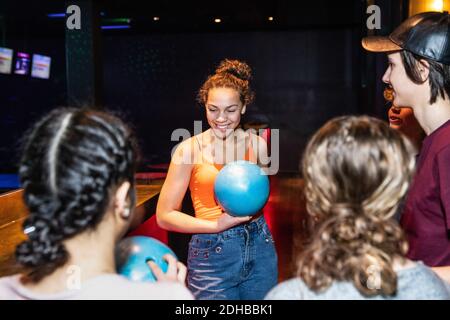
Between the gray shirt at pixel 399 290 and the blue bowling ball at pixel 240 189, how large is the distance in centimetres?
75

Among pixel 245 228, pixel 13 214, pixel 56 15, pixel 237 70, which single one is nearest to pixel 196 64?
pixel 56 15

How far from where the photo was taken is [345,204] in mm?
947

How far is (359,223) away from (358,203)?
0.04 m

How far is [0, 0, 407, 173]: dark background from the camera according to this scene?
Answer: 946cm

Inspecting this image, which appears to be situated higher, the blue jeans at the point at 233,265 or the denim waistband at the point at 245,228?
the denim waistband at the point at 245,228

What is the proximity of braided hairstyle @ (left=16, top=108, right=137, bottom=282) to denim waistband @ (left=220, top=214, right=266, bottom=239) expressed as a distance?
93 cm

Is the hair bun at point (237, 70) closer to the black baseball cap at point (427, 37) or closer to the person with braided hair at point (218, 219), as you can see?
the person with braided hair at point (218, 219)

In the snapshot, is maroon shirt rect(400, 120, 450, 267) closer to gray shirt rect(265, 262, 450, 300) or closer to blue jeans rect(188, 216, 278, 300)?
gray shirt rect(265, 262, 450, 300)

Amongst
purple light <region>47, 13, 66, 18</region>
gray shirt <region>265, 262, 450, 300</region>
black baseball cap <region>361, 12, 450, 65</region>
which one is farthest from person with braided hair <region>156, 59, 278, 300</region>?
purple light <region>47, 13, 66, 18</region>

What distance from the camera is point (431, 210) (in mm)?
1400

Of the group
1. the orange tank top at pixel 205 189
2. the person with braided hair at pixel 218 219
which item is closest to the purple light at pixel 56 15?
the person with braided hair at pixel 218 219

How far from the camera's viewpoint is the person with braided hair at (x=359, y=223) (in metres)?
0.93

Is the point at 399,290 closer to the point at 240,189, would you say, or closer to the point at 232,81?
the point at 240,189
